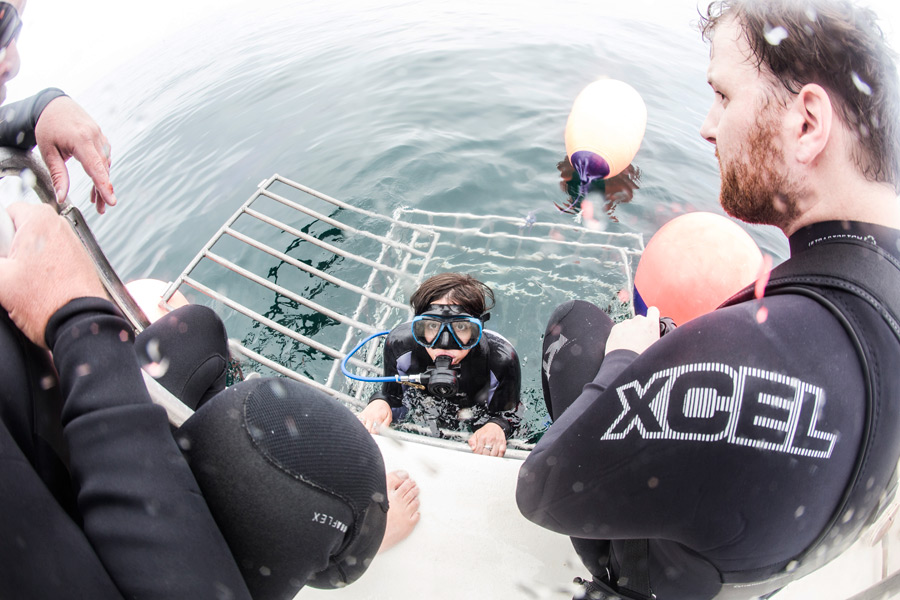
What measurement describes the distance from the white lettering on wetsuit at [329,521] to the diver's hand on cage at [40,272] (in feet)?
1.93

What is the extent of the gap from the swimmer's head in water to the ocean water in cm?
201

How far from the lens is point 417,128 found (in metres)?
6.25

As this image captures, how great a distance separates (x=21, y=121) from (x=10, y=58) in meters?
0.46

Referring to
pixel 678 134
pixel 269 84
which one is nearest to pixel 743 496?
pixel 678 134

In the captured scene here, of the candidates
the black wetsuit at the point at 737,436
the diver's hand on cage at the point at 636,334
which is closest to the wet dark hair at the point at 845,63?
the black wetsuit at the point at 737,436

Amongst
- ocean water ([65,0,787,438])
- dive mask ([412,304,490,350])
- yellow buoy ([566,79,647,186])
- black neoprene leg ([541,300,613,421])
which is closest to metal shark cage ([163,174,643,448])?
ocean water ([65,0,787,438])

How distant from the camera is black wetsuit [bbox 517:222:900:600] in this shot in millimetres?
746

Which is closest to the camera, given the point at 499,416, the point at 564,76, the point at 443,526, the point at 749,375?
the point at 749,375

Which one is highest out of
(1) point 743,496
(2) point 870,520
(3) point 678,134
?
(1) point 743,496

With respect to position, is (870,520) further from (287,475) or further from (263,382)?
(263,382)

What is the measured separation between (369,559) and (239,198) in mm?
5243

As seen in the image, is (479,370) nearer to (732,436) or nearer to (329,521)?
(329,521)

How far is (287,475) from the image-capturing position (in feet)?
3.18

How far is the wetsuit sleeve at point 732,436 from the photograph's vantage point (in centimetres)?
75
